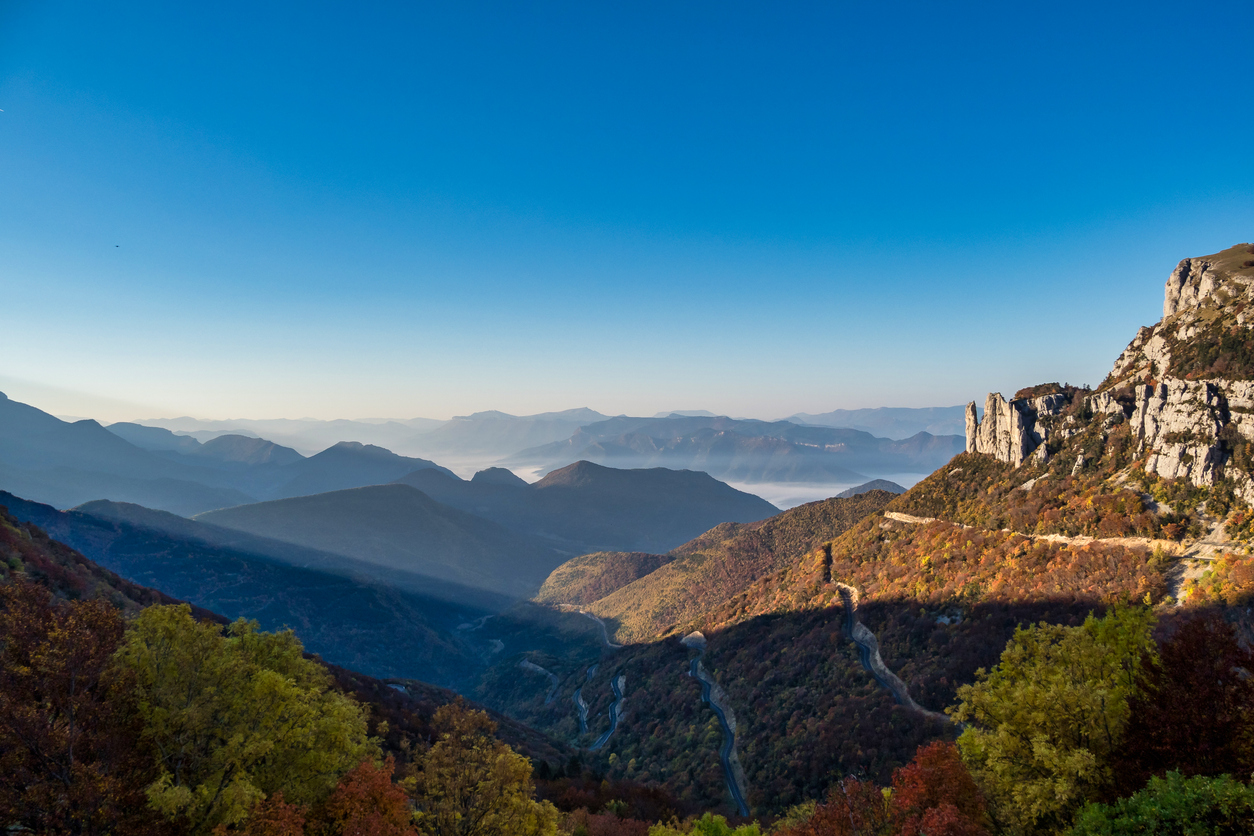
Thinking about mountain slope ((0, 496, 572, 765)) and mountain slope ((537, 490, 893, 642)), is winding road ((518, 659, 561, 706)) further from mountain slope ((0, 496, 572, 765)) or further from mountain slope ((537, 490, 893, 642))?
mountain slope ((0, 496, 572, 765))

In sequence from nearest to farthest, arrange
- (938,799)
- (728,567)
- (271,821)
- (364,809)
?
(271,821)
(364,809)
(938,799)
(728,567)

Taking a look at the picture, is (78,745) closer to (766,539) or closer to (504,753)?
(504,753)

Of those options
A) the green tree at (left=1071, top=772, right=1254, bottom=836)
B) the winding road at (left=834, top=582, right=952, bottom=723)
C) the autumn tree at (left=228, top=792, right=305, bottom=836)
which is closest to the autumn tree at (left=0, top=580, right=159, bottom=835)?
the autumn tree at (left=228, top=792, right=305, bottom=836)

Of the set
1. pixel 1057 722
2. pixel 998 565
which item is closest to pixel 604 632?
pixel 998 565

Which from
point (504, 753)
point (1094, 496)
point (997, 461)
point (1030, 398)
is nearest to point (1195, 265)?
point (1030, 398)

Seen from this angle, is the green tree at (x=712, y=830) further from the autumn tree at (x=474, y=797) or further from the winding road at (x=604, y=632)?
the winding road at (x=604, y=632)

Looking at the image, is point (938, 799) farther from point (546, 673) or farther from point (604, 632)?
point (604, 632)

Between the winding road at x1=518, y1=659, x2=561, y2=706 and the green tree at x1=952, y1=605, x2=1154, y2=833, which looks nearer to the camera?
the green tree at x1=952, y1=605, x2=1154, y2=833
